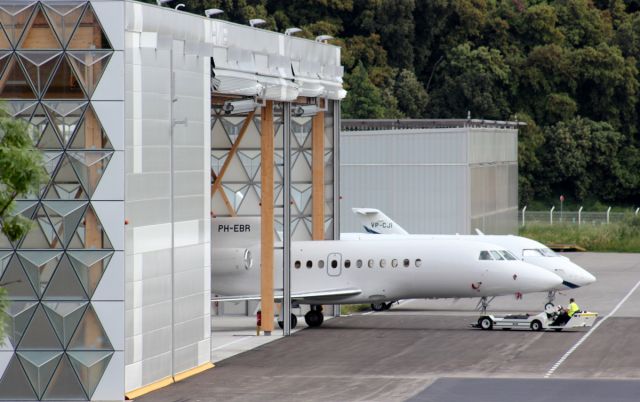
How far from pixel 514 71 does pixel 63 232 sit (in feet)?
248

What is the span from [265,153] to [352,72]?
59.0 meters

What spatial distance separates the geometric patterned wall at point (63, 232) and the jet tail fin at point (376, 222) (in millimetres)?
33047

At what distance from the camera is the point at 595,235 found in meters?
84.9

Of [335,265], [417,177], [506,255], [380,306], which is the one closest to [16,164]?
[335,265]

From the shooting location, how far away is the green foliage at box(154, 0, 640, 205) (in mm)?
102688

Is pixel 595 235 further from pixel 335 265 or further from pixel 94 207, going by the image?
pixel 94 207

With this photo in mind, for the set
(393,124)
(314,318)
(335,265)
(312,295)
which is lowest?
(314,318)

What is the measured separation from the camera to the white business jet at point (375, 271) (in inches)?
1866

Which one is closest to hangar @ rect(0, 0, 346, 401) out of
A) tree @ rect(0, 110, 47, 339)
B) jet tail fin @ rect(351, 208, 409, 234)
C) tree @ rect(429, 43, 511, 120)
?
tree @ rect(0, 110, 47, 339)

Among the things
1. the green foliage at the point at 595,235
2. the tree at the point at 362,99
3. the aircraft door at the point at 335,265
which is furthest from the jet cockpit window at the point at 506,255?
the tree at the point at 362,99

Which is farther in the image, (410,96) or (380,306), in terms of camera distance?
(410,96)

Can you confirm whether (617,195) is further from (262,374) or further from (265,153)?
(262,374)

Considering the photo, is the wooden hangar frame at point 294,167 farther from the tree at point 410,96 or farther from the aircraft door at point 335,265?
the tree at point 410,96

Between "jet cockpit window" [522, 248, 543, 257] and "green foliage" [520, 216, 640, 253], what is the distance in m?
32.9
